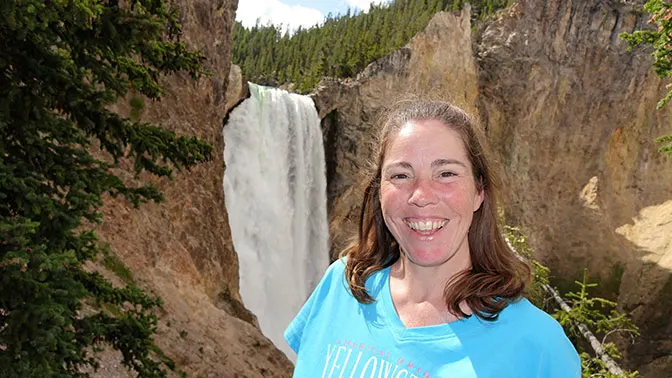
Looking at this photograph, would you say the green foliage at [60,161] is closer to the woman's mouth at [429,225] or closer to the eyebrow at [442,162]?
the woman's mouth at [429,225]

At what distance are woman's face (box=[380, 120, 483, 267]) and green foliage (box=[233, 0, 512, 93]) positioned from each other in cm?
4397

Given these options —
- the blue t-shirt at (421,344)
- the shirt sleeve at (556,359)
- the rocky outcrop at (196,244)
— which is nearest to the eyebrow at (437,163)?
the blue t-shirt at (421,344)

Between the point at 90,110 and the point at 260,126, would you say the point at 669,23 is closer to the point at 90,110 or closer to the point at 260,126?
the point at 90,110

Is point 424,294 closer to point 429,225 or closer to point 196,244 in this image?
point 429,225

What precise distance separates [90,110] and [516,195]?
3573 centimetres

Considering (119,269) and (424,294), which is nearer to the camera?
(424,294)

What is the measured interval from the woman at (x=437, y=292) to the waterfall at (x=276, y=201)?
73.9 ft

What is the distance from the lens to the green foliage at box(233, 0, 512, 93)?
2028 inches

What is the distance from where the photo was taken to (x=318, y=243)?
102ft

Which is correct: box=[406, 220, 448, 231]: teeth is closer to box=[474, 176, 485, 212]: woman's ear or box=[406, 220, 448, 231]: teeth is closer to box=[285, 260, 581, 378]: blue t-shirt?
box=[474, 176, 485, 212]: woman's ear

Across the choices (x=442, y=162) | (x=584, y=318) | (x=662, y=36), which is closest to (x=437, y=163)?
(x=442, y=162)

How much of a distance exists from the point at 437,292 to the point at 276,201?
26.4 meters

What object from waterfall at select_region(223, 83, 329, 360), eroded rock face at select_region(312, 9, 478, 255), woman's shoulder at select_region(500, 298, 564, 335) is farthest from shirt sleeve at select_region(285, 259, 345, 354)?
eroded rock face at select_region(312, 9, 478, 255)

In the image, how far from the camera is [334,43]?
72438mm
